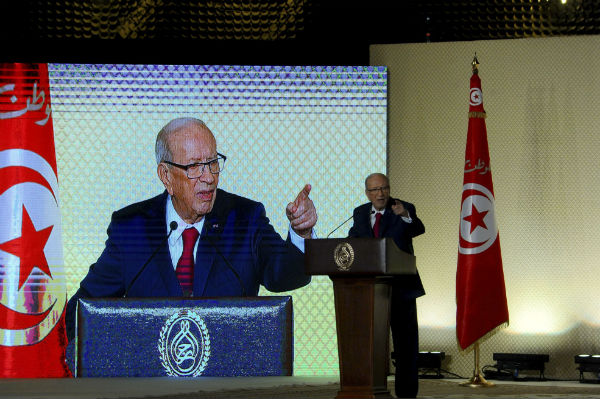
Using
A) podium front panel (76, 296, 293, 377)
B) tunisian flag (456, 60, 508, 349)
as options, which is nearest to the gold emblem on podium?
tunisian flag (456, 60, 508, 349)

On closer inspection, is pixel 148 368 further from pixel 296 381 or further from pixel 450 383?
pixel 450 383

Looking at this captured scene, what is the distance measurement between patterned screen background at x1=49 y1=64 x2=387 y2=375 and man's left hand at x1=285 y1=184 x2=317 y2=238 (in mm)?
62

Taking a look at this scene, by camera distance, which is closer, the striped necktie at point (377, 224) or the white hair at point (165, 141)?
the striped necktie at point (377, 224)

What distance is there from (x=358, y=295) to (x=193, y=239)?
3270 mm

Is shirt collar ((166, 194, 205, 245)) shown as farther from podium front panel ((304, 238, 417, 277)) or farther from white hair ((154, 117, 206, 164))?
podium front panel ((304, 238, 417, 277))

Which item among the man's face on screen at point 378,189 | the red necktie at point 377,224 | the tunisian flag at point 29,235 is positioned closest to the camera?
the man's face on screen at point 378,189

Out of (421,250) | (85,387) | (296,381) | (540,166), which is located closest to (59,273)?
(85,387)

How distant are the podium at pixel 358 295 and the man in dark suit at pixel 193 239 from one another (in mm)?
2998

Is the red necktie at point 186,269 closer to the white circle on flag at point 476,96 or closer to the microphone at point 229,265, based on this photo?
the microphone at point 229,265

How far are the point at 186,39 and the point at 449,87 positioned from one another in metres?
2.41

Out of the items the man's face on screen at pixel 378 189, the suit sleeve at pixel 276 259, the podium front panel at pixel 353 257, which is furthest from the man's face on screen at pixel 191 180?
the podium front panel at pixel 353 257

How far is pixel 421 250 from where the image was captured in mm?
7625

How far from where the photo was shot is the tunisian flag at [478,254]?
257 inches

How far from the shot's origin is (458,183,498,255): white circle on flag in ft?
21.6
